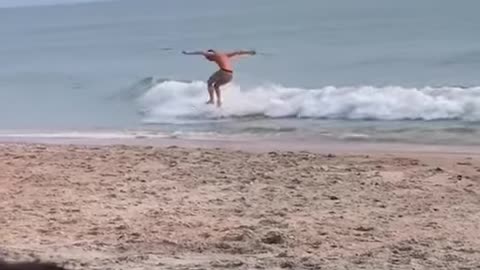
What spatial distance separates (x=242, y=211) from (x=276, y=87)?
631 inches

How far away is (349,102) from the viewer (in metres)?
20.6

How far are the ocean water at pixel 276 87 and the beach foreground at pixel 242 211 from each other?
14.4 feet

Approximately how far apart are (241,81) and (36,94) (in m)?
5.94

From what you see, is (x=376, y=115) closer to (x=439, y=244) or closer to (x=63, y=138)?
(x=63, y=138)

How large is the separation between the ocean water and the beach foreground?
4.40 m

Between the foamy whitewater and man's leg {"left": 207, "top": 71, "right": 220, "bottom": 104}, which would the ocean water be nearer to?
the foamy whitewater

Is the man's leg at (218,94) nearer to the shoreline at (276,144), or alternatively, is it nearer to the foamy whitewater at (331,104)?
the foamy whitewater at (331,104)

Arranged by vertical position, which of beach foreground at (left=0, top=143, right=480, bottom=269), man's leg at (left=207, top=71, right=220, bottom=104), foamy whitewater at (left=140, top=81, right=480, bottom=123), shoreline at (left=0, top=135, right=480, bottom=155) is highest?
man's leg at (left=207, top=71, right=220, bottom=104)

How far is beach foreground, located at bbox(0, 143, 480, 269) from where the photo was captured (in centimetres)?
705

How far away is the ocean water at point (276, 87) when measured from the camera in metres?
17.8

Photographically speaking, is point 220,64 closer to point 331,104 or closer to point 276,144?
point 276,144

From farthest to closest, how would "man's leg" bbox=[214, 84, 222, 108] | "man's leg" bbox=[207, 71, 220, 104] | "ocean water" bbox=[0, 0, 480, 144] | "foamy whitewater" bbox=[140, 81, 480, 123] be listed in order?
"man's leg" bbox=[214, 84, 222, 108] < "foamy whitewater" bbox=[140, 81, 480, 123] < "man's leg" bbox=[207, 71, 220, 104] < "ocean water" bbox=[0, 0, 480, 144]

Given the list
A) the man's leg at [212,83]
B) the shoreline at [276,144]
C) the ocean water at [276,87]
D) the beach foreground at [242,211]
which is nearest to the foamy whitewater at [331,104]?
the ocean water at [276,87]

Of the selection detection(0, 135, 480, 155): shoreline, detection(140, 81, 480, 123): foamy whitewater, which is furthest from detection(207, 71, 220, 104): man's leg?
detection(0, 135, 480, 155): shoreline
